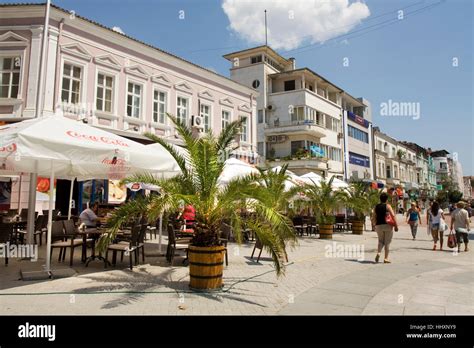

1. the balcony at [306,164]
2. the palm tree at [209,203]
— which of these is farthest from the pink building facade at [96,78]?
the balcony at [306,164]

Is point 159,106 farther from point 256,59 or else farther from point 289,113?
point 256,59

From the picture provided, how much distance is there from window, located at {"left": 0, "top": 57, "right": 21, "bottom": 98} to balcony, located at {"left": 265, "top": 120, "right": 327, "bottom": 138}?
24537mm

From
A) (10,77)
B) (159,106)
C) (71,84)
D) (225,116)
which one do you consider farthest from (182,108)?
(10,77)

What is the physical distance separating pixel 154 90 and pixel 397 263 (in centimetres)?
1568

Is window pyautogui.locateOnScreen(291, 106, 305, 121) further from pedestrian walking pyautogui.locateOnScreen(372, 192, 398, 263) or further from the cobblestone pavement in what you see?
the cobblestone pavement

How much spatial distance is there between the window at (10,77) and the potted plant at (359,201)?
1578 cm

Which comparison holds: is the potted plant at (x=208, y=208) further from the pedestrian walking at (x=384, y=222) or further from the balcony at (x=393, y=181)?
the balcony at (x=393, y=181)

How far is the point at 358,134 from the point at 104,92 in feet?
126

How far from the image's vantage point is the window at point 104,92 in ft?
57.9

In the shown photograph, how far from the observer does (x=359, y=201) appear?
17656mm
